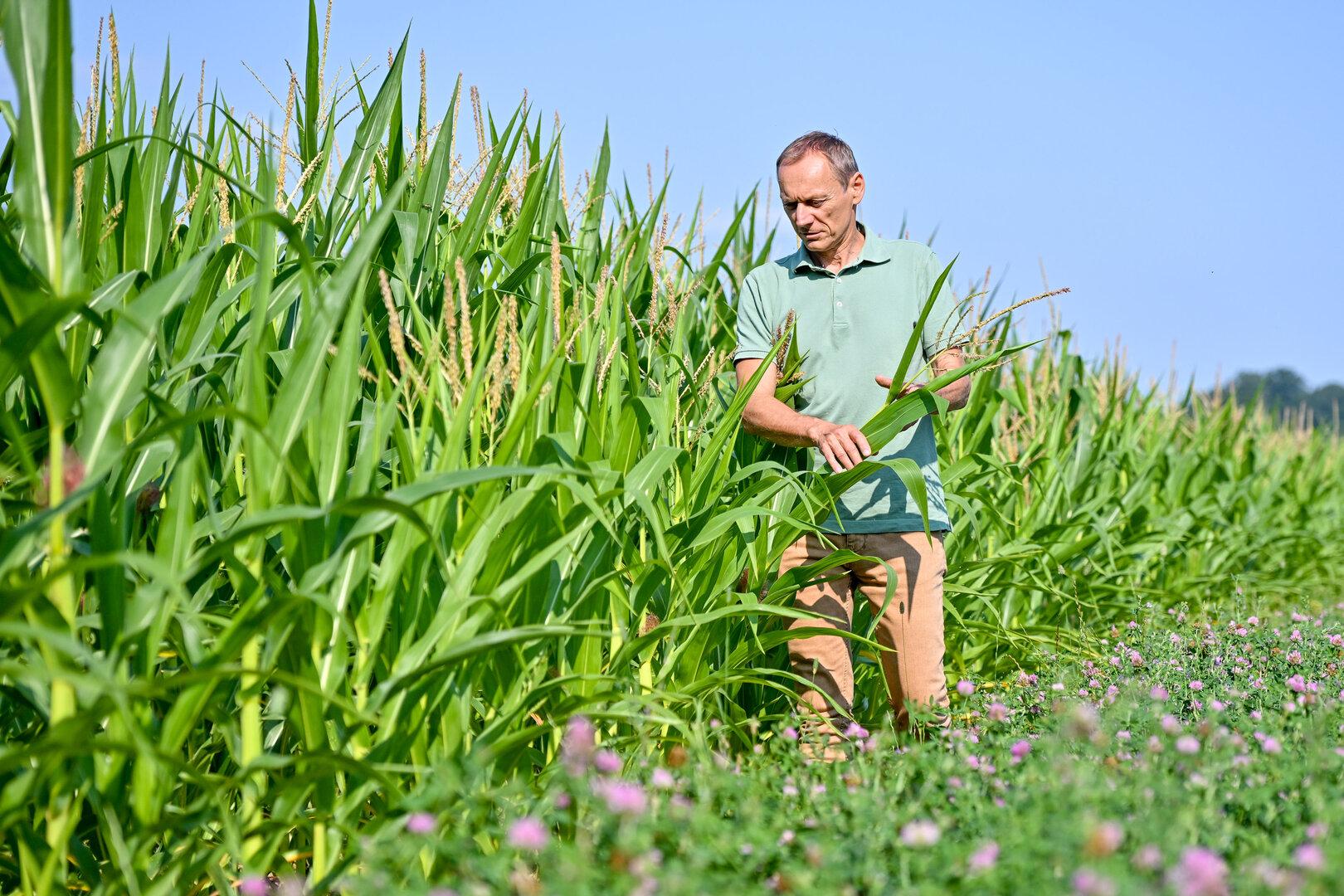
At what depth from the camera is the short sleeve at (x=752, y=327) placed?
9.60 ft

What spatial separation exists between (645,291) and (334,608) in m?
2.09

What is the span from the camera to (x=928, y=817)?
1.73 meters

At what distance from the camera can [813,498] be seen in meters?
2.60

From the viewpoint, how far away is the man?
2.83 m

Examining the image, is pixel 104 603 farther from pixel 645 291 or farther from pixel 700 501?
pixel 645 291

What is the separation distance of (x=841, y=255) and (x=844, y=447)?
2.31ft

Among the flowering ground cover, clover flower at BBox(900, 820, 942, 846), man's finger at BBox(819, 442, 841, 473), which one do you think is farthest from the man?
clover flower at BBox(900, 820, 942, 846)

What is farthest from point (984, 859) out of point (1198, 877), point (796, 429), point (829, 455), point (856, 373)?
point (856, 373)

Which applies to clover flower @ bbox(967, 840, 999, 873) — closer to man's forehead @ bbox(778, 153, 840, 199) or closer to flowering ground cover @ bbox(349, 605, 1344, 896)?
flowering ground cover @ bbox(349, 605, 1344, 896)

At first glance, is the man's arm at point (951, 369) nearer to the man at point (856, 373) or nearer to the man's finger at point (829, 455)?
the man at point (856, 373)

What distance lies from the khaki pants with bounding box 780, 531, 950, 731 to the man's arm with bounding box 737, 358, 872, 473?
388 millimetres

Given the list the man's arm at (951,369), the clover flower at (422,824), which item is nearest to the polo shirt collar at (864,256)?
the man's arm at (951,369)

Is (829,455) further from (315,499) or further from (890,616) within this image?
(315,499)

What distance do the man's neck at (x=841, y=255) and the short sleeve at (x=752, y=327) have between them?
0.62 feet
